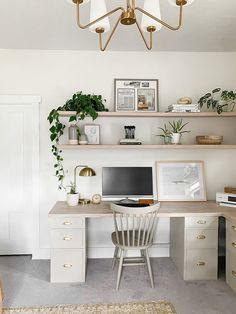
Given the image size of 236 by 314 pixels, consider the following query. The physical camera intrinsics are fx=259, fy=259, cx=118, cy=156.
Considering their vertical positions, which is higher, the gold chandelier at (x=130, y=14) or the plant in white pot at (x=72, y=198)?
the gold chandelier at (x=130, y=14)

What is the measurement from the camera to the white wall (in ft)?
10.0

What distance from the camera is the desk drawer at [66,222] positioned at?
253 cm

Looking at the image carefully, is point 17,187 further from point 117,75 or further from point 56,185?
point 117,75

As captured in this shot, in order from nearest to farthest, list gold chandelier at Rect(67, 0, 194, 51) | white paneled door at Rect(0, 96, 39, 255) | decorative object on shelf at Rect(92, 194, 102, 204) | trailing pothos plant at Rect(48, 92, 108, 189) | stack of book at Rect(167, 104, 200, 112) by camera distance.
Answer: gold chandelier at Rect(67, 0, 194, 51) → trailing pothos plant at Rect(48, 92, 108, 189) → stack of book at Rect(167, 104, 200, 112) → decorative object on shelf at Rect(92, 194, 102, 204) → white paneled door at Rect(0, 96, 39, 255)

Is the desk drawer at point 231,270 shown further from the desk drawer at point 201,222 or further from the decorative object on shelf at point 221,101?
the decorative object on shelf at point 221,101

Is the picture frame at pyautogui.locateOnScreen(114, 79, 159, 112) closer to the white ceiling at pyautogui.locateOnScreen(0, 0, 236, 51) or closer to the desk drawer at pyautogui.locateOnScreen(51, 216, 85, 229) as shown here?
the white ceiling at pyautogui.locateOnScreen(0, 0, 236, 51)

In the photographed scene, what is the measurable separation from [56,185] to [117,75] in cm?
151

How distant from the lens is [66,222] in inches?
99.8

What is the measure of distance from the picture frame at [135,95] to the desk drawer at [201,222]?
1312mm

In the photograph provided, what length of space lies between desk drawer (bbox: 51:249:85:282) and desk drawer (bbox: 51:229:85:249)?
0.05 m

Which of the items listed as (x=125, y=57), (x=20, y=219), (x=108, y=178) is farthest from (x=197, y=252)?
(x=125, y=57)

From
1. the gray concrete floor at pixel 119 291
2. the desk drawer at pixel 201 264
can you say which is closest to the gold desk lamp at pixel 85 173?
the gray concrete floor at pixel 119 291

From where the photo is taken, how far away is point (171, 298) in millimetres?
2273

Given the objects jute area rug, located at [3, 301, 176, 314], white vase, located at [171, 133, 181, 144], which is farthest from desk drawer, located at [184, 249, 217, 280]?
white vase, located at [171, 133, 181, 144]
